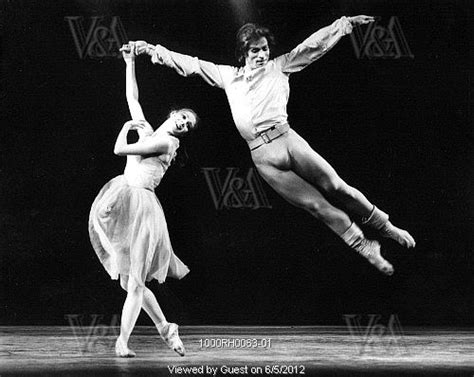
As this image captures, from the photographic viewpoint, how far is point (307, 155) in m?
4.05

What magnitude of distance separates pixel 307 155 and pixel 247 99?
1.61 feet

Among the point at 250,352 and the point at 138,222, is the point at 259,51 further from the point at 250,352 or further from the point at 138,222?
the point at 250,352

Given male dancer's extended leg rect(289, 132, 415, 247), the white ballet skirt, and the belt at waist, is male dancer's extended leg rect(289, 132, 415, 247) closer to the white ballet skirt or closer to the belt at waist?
the belt at waist

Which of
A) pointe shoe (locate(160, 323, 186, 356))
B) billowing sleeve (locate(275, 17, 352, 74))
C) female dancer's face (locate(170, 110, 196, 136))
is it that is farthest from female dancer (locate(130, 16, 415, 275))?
pointe shoe (locate(160, 323, 186, 356))

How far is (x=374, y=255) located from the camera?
4.07m

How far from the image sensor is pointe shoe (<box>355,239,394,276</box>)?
13.4ft

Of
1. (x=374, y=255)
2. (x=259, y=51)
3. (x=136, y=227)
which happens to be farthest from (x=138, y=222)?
(x=374, y=255)

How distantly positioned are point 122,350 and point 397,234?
1.78 meters

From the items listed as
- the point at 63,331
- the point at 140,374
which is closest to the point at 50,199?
the point at 63,331

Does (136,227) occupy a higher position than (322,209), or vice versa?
(136,227)

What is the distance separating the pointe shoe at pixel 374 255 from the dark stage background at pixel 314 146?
0.17ft

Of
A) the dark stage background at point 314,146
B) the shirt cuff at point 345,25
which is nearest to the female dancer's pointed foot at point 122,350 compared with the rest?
the dark stage background at point 314,146

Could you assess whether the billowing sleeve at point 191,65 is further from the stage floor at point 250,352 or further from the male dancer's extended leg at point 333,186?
the stage floor at point 250,352

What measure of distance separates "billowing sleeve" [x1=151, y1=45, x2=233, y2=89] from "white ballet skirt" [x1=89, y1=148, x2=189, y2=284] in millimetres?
537
